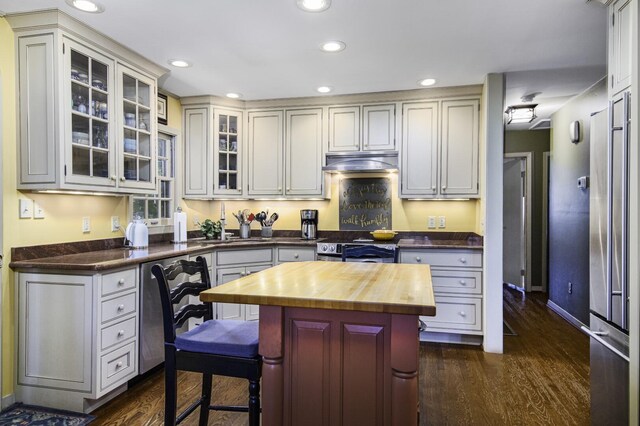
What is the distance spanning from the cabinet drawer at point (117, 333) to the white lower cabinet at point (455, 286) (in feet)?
7.69

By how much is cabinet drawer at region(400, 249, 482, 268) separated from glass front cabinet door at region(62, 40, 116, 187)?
103 inches

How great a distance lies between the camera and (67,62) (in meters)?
2.50

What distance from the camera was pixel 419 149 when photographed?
12.9 feet

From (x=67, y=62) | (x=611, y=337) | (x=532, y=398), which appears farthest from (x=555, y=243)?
(x=67, y=62)

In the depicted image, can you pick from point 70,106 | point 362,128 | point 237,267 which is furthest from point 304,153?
point 70,106

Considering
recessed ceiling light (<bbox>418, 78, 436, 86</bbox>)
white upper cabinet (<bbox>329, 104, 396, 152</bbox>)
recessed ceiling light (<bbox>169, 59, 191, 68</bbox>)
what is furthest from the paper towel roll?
recessed ceiling light (<bbox>418, 78, 436, 86</bbox>)

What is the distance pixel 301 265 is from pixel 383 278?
2.03ft

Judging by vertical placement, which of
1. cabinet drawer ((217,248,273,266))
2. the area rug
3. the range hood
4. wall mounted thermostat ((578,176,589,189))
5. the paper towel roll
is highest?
the range hood

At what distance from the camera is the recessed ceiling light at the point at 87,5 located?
2.29m

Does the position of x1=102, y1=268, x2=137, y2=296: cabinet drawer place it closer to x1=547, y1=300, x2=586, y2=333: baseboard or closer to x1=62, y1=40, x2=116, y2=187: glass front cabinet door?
x1=62, y1=40, x2=116, y2=187: glass front cabinet door

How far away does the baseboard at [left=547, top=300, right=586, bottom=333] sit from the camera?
416 centimetres

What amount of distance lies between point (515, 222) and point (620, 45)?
4.52 metres

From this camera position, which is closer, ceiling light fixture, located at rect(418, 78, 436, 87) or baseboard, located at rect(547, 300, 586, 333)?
ceiling light fixture, located at rect(418, 78, 436, 87)

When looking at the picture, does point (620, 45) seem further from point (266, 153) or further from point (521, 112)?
point (266, 153)
